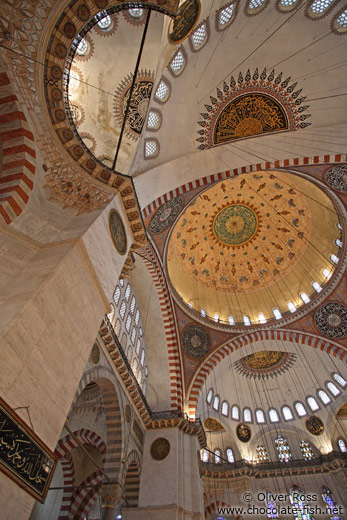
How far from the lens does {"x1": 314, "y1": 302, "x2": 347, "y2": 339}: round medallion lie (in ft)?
36.7

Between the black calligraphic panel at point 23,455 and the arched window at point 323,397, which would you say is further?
the arched window at point 323,397

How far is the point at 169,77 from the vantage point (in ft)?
21.8

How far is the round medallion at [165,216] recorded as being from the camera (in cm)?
943

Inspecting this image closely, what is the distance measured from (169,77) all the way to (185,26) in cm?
135

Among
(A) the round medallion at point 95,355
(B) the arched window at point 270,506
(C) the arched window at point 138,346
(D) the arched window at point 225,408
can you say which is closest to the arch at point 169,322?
(C) the arched window at point 138,346

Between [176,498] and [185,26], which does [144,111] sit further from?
[176,498]

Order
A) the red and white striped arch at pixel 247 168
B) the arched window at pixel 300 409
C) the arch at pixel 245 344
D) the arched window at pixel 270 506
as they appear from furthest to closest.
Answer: the arched window at pixel 300 409
the arched window at pixel 270 506
the arch at pixel 245 344
the red and white striped arch at pixel 247 168

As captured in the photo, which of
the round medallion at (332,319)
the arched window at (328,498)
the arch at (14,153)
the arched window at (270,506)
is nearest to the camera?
the arch at (14,153)

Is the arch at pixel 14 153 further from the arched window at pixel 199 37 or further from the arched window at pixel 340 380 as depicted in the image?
the arched window at pixel 340 380

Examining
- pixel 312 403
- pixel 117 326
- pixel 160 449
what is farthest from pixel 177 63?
pixel 312 403

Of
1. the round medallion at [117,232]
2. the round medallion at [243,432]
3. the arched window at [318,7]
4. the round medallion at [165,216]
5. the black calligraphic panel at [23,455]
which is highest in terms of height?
the round medallion at [165,216]

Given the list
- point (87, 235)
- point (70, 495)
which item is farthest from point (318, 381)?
point (87, 235)

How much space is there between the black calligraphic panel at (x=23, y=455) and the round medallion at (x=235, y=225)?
11336mm

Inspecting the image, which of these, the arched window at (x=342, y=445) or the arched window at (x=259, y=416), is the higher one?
the arched window at (x=259, y=416)
